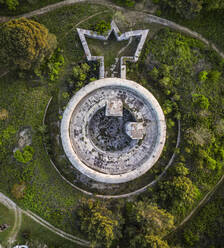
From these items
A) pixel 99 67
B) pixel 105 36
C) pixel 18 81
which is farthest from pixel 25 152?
pixel 105 36

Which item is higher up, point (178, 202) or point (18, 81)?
point (18, 81)

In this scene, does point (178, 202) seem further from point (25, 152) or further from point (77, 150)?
point (25, 152)

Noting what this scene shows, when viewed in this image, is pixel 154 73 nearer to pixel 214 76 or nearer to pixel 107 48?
pixel 107 48

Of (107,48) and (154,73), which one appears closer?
(154,73)

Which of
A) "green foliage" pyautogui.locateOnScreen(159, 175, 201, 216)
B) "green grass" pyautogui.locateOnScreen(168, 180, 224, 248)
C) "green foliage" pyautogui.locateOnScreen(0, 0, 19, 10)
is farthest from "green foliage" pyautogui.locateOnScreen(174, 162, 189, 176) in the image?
"green foliage" pyautogui.locateOnScreen(0, 0, 19, 10)

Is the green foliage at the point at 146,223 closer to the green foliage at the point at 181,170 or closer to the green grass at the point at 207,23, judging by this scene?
the green foliage at the point at 181,170

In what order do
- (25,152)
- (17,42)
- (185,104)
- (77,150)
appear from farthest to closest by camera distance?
(185,104) → (77,150) → (25,152) → (17,42)

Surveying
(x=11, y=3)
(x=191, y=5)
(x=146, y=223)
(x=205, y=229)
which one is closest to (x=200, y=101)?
(x=191, y=5)
